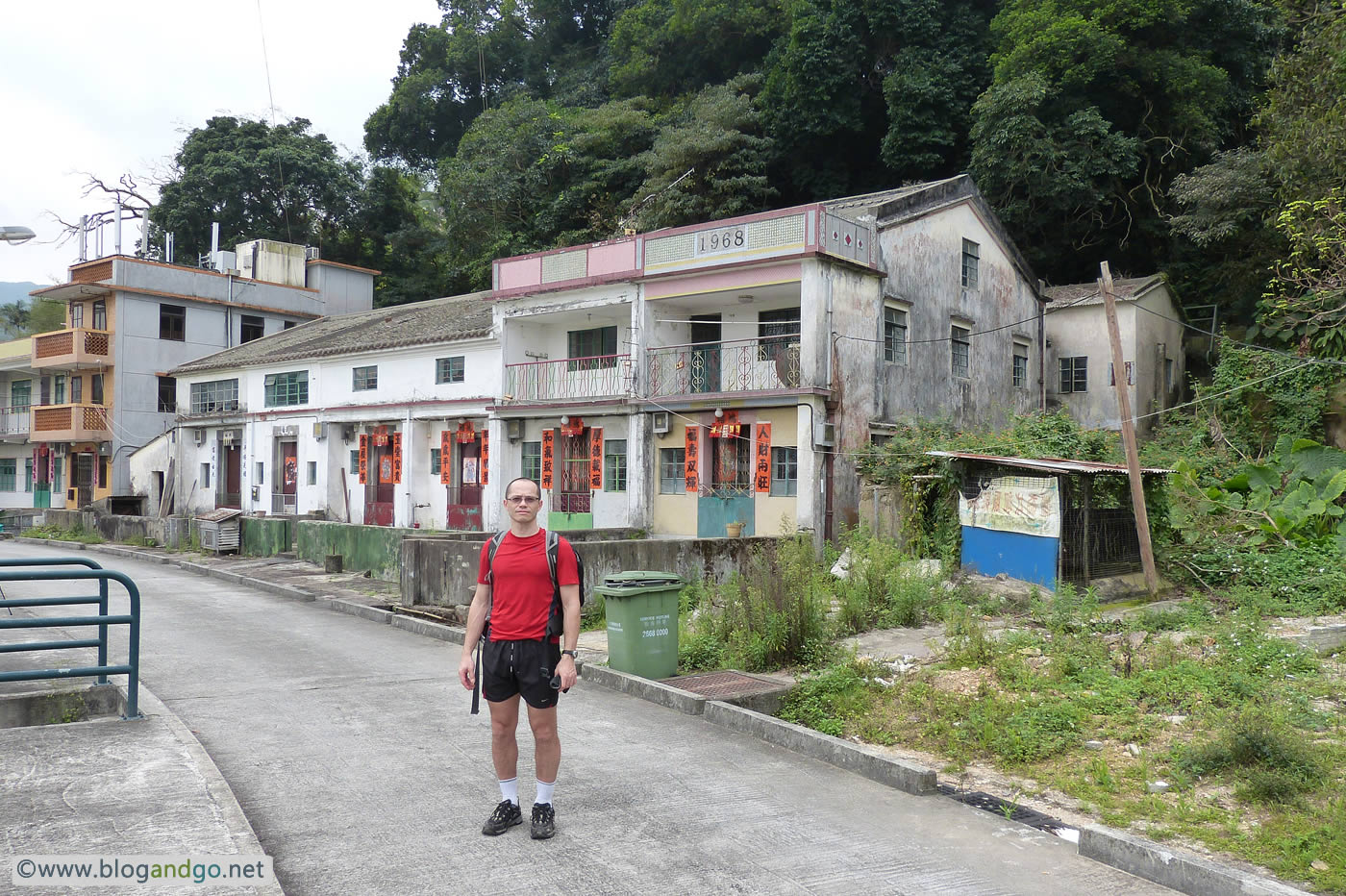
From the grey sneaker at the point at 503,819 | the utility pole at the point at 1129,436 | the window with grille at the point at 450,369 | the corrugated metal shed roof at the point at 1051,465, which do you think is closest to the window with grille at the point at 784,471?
the corrugated metal shed roof at the point at 1051,465

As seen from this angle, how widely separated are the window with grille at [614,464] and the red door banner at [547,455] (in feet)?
5.85

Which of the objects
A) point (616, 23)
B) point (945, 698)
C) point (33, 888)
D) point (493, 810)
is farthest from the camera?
point (616, 23)

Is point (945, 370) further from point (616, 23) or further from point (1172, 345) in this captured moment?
point (616, 23)

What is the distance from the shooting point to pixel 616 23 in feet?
133

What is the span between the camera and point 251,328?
39.6 meters

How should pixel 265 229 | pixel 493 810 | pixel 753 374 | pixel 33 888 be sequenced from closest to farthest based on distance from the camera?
pixel 33 888
pixel 493 810
pixel 753 374
pixel 265 229

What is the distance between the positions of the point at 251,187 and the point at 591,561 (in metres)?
40.5

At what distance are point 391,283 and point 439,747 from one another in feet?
142

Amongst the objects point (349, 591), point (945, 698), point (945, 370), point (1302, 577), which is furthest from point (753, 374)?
point (945, 698)

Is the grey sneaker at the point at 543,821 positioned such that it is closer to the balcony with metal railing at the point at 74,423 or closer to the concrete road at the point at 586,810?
the concrete road at the point at 586,810

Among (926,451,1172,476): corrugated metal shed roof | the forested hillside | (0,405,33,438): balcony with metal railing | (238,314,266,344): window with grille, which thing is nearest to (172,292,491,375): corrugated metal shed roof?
(238,314,266,344): window with grille

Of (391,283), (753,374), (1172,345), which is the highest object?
(391,283)

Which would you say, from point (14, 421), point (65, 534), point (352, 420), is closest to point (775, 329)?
point (352, 420)

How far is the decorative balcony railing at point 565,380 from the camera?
22.9 metres
